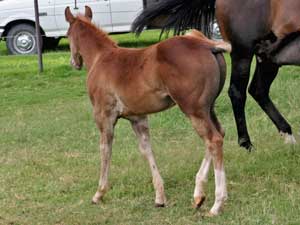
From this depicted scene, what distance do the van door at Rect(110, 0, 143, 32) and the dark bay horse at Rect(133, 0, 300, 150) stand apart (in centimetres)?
924

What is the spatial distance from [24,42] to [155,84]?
13.2 metres

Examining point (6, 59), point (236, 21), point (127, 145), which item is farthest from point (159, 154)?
point (6, 59)

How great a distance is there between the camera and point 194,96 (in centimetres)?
495

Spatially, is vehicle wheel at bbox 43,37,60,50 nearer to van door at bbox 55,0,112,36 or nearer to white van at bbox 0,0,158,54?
white van at bbox 0,0,158,54

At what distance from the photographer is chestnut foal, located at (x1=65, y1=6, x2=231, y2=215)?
4969mm

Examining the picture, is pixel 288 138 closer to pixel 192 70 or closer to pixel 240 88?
pixel 240 88

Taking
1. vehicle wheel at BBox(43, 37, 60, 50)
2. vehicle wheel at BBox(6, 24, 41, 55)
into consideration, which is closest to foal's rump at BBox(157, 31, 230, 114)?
vehicle wheel at BBox(6, 24, 41, 55)

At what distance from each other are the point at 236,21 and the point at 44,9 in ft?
36.8

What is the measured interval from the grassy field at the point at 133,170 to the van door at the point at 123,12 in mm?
6624

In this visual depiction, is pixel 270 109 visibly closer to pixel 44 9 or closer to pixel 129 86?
pixel 129 86

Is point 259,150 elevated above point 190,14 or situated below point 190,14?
below

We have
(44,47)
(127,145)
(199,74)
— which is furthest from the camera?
(44,47)

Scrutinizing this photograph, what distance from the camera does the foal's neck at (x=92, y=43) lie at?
19.2 ft

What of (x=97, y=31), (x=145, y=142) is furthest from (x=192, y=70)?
(x=97, y=31)
